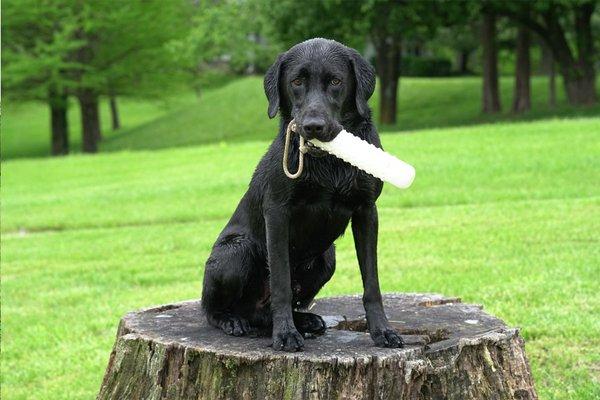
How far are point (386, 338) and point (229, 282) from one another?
0.85m

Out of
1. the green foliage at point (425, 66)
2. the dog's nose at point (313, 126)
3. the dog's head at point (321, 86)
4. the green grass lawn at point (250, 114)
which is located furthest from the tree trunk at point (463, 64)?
the dog's nose at point (313, 126)

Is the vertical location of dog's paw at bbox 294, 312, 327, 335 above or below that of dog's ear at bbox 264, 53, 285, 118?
below

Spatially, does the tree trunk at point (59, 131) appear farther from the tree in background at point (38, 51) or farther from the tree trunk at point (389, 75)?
the tree trunk at point (389, 75)

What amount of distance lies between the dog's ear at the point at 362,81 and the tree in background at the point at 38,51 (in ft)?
106

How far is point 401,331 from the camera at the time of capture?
4.41 meters

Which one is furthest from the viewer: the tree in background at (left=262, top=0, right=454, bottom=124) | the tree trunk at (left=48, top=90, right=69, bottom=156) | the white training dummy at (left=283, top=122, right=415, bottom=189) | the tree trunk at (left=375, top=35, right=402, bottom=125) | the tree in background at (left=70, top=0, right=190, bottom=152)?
the tree trunk at (left=48, top=90, right=69, bottom=156)

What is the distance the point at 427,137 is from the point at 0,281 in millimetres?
13231

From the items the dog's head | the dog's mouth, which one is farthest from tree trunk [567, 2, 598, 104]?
the dog's mouth

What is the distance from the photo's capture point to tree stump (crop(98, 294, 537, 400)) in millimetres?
3781

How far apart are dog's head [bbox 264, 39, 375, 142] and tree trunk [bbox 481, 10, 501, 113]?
29.1 metres

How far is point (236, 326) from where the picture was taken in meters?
4.28

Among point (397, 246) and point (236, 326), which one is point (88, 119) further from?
point (236, 326)

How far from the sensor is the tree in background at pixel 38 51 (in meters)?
34.5

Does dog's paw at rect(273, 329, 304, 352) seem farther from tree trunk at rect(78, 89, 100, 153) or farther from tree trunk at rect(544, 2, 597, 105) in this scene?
tree trunk at rect(78, 89, 100, 153)
